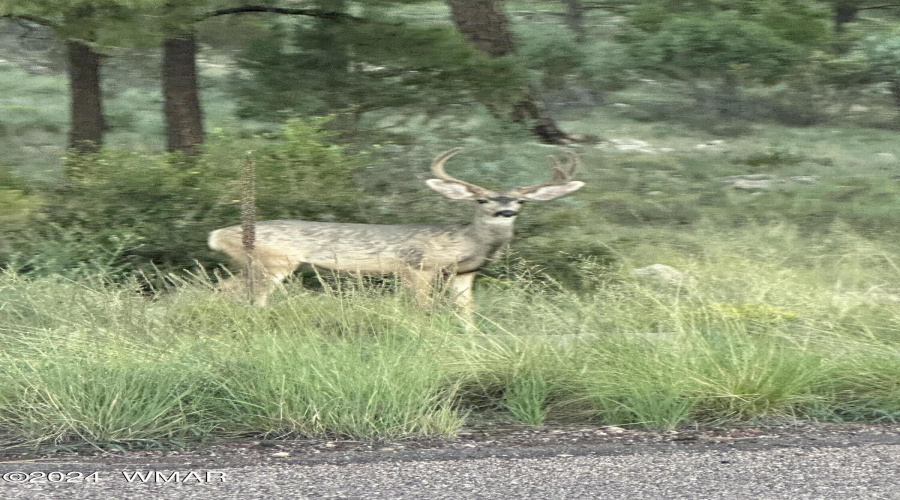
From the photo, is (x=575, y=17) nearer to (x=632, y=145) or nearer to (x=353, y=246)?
(x=632, y=145)

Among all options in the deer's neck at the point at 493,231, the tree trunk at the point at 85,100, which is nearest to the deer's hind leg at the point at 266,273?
the deer's neck at the point at 493,231

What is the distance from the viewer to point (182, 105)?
1179 centimetres

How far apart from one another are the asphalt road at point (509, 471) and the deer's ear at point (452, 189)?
3600 millimetres

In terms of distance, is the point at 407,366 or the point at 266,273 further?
the point at 266,273

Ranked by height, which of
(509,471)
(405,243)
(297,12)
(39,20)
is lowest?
(405,243)

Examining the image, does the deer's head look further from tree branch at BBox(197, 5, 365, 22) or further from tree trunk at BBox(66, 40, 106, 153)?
tree trunk at BBox(66, 40, 106, 153)

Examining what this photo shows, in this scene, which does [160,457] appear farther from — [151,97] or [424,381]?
[151,97]

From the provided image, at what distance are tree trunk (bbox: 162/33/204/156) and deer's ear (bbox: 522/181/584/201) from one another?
4.05 m

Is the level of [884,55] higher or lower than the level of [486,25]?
lower

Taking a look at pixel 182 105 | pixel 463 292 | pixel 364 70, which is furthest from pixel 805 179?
pixel 463 292

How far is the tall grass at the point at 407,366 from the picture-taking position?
5.57m

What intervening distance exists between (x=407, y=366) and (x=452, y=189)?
3.13 meters

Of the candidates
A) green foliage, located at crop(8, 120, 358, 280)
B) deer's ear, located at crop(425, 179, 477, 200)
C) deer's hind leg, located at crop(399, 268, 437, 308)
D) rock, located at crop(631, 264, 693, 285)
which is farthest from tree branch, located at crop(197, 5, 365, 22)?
deer's hind leg, located at crop(399, 268, 437, 308)

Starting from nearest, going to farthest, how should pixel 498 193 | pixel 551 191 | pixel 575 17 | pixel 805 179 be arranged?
pixel 498 193 < pixel 551 191 < pixel 805 179 < pixel 575 17
